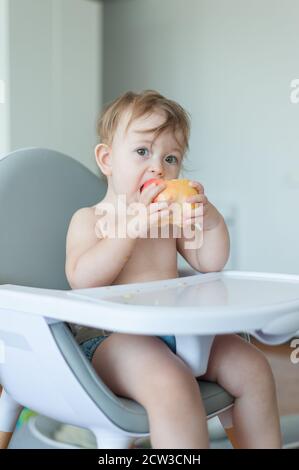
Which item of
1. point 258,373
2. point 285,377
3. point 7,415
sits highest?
point 258,373

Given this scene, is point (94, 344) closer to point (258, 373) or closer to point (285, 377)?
point (258, 373)

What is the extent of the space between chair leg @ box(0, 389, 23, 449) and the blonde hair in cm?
46

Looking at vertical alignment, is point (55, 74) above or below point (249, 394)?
above

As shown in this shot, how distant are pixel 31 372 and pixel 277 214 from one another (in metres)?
1.92

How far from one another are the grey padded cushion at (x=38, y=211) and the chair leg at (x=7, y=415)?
0.61 feet

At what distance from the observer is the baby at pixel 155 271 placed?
0.80 meters

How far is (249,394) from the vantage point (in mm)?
916

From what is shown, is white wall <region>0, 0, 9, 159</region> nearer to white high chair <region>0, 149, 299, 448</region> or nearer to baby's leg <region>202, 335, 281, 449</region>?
white high chair <region>0, 149, 299, 448</region>

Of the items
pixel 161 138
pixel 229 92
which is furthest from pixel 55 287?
pixel 229 92

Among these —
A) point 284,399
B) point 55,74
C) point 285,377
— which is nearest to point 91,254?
point 284,399

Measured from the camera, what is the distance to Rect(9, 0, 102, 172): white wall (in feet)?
8.14

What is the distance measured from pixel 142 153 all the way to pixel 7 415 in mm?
473

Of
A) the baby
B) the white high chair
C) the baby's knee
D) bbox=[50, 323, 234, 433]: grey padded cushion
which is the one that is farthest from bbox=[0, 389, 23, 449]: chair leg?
the baby's knee

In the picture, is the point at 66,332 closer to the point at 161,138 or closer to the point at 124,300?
the point at 124,300
